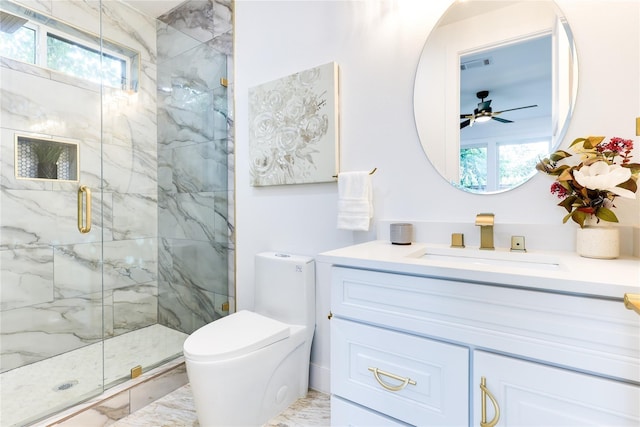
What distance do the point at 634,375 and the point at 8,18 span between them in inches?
121

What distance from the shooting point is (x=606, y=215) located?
0.98 meters

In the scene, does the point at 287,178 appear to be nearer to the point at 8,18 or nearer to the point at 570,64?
the point at 570,64

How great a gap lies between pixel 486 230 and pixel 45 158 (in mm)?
2553

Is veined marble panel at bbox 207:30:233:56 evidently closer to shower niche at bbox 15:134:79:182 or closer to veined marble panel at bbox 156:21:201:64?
veined marble panel at bbox 156:21:201:64

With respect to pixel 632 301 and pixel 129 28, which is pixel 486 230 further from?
pixel 129 28

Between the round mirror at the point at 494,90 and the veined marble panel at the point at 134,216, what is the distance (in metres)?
2.12

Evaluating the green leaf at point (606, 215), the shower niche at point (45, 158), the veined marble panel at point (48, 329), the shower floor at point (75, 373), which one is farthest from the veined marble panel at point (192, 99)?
the green leaf at point (606, 215)

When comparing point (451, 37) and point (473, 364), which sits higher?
point (451, 37)

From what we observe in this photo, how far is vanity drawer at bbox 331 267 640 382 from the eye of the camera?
66cm

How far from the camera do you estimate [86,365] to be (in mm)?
1836

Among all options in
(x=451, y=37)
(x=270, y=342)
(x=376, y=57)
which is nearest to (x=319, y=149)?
(x=376, y=57)

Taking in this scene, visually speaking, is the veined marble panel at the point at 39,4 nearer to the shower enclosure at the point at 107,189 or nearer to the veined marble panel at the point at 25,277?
the shower enclosure at the point at 107,189

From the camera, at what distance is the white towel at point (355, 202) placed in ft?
4.76

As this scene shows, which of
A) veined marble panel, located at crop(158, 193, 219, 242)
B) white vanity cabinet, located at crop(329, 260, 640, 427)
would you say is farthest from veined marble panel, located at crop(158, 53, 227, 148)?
white vanity cabinet, located at crop(329, 260, 640, 427)
